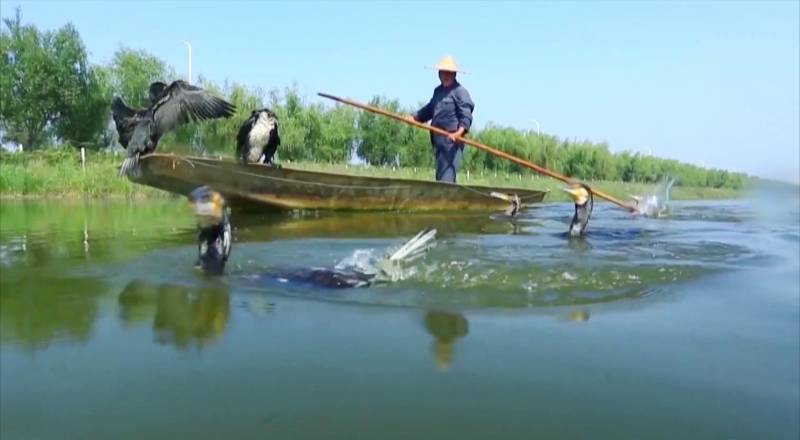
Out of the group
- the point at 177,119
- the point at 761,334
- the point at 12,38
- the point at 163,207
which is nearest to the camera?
the point at 761,334

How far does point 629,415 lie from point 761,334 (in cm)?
180

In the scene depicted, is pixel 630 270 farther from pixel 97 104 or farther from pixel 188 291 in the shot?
pixel 97 104

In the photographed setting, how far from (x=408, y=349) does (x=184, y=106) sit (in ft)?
18.0

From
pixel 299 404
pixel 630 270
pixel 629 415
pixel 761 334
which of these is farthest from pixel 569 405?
pixel 630 270

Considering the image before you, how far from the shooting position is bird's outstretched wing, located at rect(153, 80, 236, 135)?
8070mm

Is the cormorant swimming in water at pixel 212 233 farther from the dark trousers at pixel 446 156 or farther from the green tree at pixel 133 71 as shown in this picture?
Answer: the green tree at pixel 133 71

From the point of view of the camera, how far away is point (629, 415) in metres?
2.75

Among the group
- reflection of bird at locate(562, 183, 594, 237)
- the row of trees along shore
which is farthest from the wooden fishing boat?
the row of trees along shore

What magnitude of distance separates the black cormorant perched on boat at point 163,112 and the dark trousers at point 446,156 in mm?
3873

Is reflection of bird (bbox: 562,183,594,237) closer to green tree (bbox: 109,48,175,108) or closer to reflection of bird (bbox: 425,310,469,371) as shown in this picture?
reflection of bird (bbox: 425,310,469,371)

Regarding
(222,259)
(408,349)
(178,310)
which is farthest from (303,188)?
(408,349)

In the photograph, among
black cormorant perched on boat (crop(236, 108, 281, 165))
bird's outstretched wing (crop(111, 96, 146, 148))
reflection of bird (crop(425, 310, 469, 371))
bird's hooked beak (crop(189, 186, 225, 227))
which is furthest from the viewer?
black cormorant perched on boat (crop(236, 108, 281, 165))

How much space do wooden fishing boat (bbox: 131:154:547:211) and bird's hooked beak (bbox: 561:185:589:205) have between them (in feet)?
8.62

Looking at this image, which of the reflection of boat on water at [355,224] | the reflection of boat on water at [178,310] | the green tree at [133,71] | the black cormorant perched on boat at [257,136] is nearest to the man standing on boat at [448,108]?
the reflection of boat on water at [355,224]
